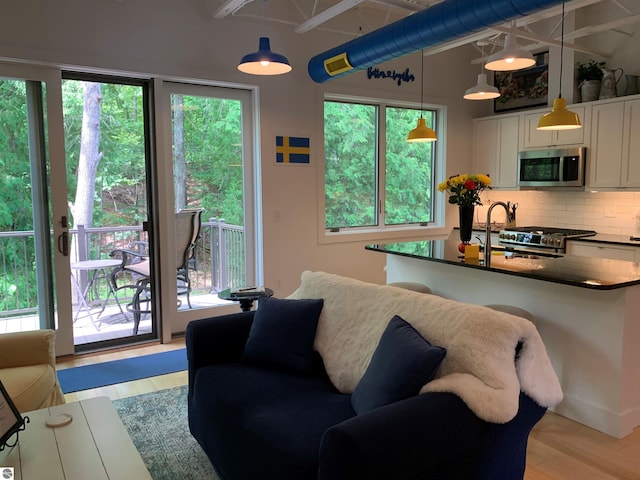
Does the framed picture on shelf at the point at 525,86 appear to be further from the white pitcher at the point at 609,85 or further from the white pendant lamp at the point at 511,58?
the white pendant lamp at the point at 511,58

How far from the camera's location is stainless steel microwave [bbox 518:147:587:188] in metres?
5.25

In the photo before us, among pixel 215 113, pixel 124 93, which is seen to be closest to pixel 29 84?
pixel 124 93

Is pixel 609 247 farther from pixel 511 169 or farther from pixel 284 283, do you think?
pixel 284 283

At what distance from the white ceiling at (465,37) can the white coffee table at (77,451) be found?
132 inches

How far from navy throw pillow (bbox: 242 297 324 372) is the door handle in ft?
7.18

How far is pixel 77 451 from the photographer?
1.87m

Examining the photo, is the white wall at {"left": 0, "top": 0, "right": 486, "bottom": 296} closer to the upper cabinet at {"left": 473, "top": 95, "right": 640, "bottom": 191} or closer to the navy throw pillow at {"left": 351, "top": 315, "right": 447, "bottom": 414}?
the upper cabinet at {"left": 473, "top": 95, "right": 640, "bottom": 191}

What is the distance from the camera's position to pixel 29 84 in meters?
3.95

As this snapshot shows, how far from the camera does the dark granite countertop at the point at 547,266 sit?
2.72 meters

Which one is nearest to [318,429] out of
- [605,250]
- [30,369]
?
[30,369]

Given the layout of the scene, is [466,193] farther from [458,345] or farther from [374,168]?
[374,168]

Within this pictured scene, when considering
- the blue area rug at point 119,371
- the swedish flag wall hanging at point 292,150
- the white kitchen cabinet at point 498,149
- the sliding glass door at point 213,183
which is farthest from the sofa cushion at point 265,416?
the white kitchen cabinet at point 498,149

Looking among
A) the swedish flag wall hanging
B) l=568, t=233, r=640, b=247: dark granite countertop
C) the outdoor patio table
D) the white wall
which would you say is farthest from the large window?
the outdoor patio table

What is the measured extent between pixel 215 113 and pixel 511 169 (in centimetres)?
347
